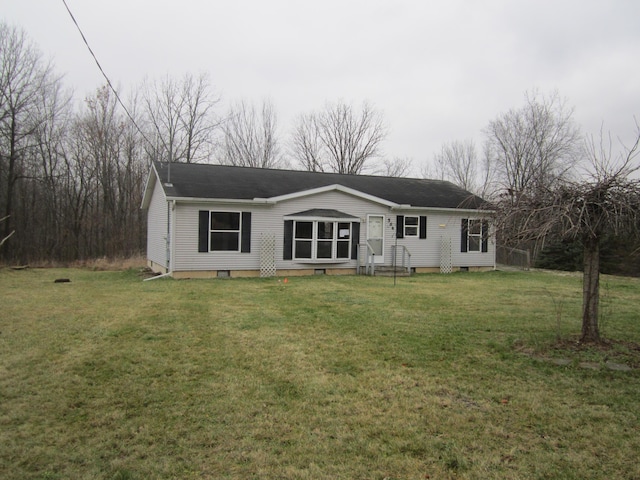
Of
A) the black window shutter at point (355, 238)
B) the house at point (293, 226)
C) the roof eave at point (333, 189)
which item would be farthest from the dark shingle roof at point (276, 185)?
the black window shutter at point (355, 238)

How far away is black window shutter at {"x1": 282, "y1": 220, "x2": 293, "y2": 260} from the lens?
48.6 ft

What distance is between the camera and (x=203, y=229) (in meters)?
13.8

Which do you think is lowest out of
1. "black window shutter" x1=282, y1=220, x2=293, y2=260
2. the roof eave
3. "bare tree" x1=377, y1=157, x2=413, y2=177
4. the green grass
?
the green grass

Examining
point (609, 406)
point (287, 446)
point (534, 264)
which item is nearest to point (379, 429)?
point (287, 446)

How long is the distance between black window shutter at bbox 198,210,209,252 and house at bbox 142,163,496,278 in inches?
1.2

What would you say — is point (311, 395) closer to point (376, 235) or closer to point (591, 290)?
point (591, 290)

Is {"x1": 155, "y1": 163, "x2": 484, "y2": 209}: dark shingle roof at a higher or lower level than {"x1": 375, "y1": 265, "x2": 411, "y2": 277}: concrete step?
higher

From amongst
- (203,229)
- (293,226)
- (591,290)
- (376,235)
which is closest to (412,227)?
(376,235)

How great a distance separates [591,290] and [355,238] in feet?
33.9

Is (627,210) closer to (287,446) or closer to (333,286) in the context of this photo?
(287,446)

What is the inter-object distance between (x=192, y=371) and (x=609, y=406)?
165 inches

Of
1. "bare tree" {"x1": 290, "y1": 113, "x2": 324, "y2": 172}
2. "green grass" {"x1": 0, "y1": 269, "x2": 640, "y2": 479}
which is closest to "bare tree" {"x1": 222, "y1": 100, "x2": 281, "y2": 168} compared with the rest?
"bare tree" {"x1": 290, "y1": 113, "x2": 324, "y2": 172}

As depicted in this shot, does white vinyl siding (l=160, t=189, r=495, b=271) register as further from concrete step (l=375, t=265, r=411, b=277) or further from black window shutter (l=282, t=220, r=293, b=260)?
concrete step (l=375, t=265, r=411, b=277)

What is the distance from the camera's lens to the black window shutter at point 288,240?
14.8 meters
